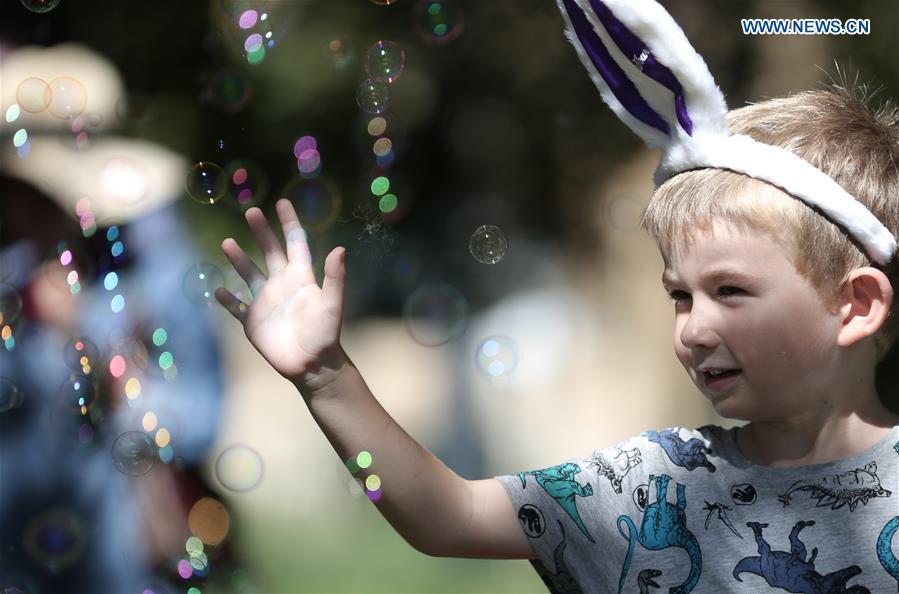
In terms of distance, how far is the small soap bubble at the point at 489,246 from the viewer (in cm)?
233

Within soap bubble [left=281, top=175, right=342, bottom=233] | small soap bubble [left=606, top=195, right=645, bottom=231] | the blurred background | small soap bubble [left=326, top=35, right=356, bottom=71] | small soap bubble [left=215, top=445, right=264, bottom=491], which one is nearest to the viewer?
soap bubble [left=281, top=175, right=342, bottom=233]

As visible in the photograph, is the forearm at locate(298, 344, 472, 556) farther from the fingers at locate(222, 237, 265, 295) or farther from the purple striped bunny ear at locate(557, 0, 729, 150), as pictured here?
the purple striped bunny ear at locate(557, 0, 729, 150)

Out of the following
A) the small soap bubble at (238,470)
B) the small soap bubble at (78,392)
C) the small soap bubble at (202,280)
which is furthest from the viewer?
the small soap bubble at (238,470)

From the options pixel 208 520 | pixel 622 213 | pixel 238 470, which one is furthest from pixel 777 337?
pixel 622 213

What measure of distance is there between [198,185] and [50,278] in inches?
55.4

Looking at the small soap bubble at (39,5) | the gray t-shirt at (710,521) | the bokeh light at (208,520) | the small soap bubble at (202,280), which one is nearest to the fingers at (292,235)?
the gray t-shirt at (710,521)

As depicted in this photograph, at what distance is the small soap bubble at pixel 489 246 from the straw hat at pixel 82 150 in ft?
4.97

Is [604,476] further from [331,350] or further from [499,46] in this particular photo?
[499,46]

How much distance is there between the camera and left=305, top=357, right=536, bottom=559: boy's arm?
1.30 meters

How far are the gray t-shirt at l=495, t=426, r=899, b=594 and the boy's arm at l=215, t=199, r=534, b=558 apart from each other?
6 centimetres

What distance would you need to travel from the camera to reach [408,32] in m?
4.04

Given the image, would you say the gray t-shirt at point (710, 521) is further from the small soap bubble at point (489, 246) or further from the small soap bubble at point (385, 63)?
the small soap bubble at point (385, 63)

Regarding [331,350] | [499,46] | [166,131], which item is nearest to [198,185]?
[331,350]

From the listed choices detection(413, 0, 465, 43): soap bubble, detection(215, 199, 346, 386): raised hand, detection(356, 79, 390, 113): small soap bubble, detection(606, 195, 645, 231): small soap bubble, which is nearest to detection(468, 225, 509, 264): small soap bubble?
detection(356, 79, 390, 113): small soap bubble
